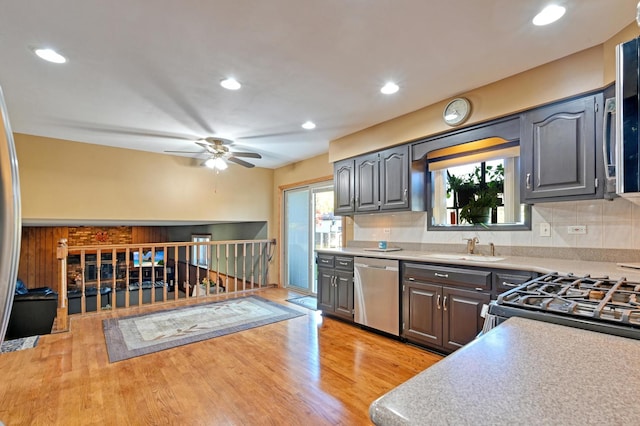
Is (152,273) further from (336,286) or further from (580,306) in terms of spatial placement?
(580,306)

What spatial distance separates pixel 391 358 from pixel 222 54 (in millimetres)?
2870

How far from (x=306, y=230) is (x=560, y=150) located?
399cm

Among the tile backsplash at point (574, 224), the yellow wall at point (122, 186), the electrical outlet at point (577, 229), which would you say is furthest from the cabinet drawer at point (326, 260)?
the yellow wall at point (122, 186)

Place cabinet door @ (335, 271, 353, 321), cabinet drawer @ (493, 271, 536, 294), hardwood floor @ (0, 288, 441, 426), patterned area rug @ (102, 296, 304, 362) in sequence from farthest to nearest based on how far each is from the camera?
cabinet door @ (335, 271, 353, 321) → patterned area rug @ (102, 296, 304, 362) → cabinet drawer @ (493, 271, 536, 294) → hardwood floor @ (0, 288, 441, 426)

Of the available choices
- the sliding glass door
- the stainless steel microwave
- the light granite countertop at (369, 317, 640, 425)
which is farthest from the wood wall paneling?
the stainless steel microwave

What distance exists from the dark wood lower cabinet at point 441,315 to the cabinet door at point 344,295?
0.75m

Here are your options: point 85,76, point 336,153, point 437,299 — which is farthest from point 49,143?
point 437,299

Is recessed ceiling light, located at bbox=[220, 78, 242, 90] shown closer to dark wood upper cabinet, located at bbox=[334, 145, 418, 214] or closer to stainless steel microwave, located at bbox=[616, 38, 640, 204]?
dark wood upper cabinet, located at bbox=[334, 145, 418, 214]

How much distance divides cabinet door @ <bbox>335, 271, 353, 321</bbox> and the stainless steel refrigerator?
336 cm

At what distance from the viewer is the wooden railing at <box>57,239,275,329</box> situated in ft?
A: 14.2

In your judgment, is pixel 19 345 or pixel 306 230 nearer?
pixel 19 345

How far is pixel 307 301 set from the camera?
4.94 metres

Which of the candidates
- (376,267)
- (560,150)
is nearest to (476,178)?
(560,150)

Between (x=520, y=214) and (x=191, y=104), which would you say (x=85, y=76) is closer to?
(x=191, y=104)
